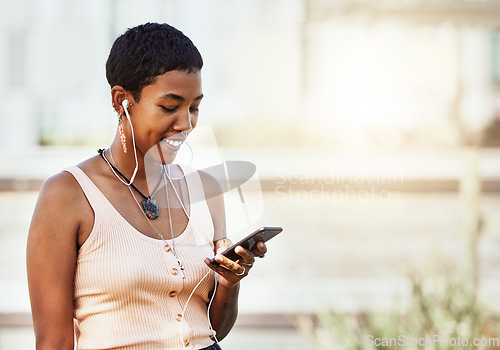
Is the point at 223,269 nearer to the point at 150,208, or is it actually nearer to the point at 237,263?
the point at 237,263

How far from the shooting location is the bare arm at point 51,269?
891 mm

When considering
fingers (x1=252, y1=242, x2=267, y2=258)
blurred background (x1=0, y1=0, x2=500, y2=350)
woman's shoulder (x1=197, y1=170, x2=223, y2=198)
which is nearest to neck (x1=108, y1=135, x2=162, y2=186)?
woman's shoulder (x1=197, y1=170, x2=223, y2=198)

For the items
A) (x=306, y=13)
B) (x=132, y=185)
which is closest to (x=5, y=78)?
(x=306, y=13)

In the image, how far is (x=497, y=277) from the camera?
2475 mm

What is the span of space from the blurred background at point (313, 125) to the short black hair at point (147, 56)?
4.45 ft

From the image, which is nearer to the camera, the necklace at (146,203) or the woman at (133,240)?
the woman at (133,240)

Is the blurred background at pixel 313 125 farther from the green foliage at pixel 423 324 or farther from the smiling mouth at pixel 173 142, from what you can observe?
the smiling mouth at pixel 173 142

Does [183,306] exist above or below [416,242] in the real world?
above

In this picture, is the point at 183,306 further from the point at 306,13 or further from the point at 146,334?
the point at 306,13

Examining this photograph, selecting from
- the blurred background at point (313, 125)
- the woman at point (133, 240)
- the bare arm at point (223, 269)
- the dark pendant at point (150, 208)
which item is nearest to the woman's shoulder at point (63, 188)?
the woman at point (133, 240)

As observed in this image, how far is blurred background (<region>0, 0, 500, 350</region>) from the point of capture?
93.4 inches

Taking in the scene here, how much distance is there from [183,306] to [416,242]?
5.28 feet

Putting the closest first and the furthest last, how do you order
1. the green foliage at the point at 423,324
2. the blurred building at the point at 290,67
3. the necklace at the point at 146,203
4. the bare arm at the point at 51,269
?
the bare arm at the point at 51,269 → the necklace at the point at 146,203 → the green foliage at the point at 423,324 → the blurred building at the point at 290,67

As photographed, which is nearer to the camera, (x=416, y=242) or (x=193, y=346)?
(x=193, y=346)
